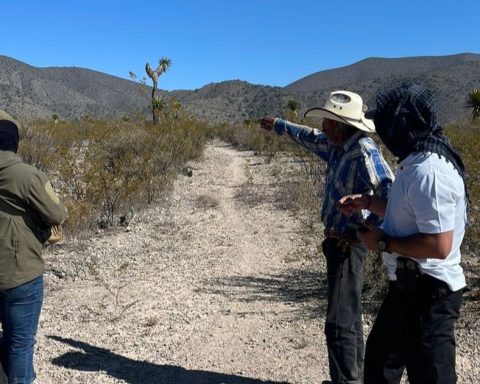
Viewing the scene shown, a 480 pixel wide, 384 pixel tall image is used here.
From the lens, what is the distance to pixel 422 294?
2.31 metres

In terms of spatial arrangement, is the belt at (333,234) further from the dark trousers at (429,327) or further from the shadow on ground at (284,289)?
the shadow on ground at (284,289)

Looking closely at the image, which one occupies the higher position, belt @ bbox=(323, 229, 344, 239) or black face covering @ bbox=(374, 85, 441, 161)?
black face covering @ bbox=(374, 85, 441, 161)

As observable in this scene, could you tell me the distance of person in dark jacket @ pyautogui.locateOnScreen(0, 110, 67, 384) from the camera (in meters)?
2.84

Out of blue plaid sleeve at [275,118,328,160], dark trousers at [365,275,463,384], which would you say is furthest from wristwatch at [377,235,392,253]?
blue plaid sleeve at [275,118,328,160]

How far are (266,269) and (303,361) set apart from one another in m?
2.49

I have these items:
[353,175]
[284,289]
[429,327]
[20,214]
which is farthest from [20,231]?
[284,289]

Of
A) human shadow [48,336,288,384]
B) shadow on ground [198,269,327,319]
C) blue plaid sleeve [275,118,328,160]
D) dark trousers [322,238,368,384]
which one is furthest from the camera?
shadow on ground [198,269,327,319]

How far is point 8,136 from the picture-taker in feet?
9.37

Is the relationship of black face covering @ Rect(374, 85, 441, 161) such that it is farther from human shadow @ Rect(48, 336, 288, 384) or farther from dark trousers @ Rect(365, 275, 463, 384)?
human shadow @ Rect(48, 336, 288, 384)

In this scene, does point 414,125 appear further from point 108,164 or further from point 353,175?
point 108,164

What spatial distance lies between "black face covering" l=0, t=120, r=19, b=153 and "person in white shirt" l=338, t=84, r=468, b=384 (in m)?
1.79

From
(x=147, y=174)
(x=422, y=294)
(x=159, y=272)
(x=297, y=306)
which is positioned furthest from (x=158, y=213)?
(x=422, y=294)

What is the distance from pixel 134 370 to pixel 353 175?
86.7 inches

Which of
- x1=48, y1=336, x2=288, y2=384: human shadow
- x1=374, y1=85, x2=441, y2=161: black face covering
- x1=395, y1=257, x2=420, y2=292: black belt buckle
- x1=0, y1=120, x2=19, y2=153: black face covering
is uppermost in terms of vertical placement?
x1=374, y1=85, x2=441, y2=161: black face covering
